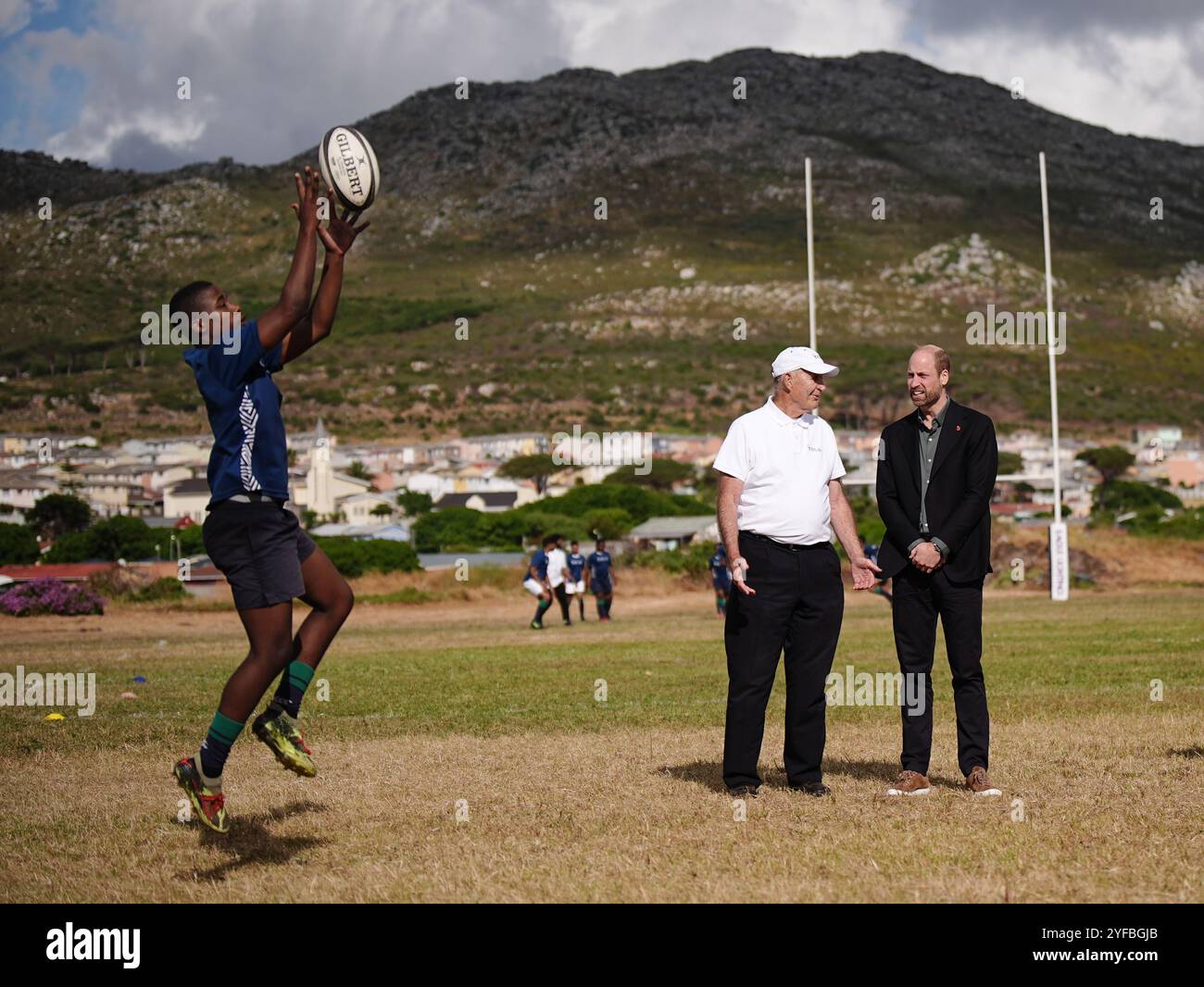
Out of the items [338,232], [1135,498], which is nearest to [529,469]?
[1135,498]

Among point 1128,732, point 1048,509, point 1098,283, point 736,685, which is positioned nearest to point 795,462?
point 736,685

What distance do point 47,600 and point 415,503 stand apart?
66494 mm

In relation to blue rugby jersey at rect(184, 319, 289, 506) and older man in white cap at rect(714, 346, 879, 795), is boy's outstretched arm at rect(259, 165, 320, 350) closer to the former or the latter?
blue rugby jersey at rect(184, 319, 289, 506)

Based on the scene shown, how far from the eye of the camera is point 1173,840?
21.1ft

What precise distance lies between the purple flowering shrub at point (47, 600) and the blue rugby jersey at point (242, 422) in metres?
30.6

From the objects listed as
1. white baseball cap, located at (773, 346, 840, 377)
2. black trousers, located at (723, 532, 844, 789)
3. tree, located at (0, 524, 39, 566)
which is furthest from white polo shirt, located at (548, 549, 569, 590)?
tree, located at (0, 524, 39, 566)

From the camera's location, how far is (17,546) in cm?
6562

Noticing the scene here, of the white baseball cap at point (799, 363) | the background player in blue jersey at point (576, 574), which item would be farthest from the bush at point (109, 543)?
the white baseball cap at point (799, 363)

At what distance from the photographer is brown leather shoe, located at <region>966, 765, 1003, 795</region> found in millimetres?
7883

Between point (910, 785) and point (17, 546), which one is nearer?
point (910, 785)

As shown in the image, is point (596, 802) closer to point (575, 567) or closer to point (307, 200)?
point (307, 200)

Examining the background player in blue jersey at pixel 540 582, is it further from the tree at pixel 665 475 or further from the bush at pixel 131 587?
the tree at pixel 665 475

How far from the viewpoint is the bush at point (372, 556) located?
2013 inches

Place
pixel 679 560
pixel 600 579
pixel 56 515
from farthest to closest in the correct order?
pixel 56 515
pixel 679 560
pixel 600 579
